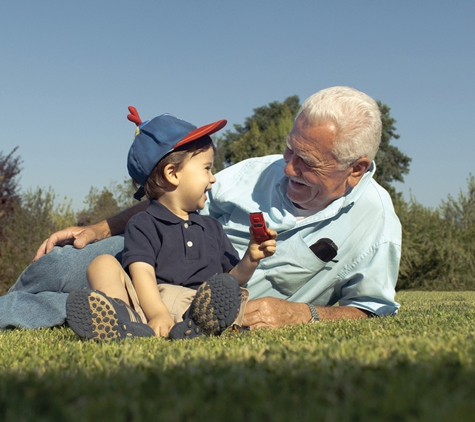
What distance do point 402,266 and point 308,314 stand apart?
12513 mm

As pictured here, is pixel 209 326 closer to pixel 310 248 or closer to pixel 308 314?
pixel 308 314

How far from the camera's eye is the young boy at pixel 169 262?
291 centimetres

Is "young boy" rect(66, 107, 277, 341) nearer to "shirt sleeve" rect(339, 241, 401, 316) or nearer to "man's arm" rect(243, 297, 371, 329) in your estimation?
"man's arm" rect(243, 297, 371, 329)

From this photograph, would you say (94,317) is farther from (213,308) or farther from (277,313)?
(277,313)

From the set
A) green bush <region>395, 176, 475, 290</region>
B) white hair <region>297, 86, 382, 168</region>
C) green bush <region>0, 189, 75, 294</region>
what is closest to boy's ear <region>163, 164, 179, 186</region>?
white hair <region>297, 86, 382, 168</region>

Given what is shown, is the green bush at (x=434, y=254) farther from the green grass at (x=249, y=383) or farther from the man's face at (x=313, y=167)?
the green grass at (x=249, y=383)

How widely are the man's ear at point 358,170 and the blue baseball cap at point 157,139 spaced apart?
3.89 ft

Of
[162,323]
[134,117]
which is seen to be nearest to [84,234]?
[134,117]

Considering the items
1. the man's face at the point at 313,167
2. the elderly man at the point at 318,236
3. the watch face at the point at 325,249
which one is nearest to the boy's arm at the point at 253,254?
the elderly man at the point at 318,236

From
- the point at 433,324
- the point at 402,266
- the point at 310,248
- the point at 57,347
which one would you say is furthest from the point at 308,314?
the point at 402,266

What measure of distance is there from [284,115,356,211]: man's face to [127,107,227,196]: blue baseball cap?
68cm

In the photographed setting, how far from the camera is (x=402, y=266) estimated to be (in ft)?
52.3

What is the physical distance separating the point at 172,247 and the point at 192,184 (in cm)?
50

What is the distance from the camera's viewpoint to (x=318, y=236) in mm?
4664
